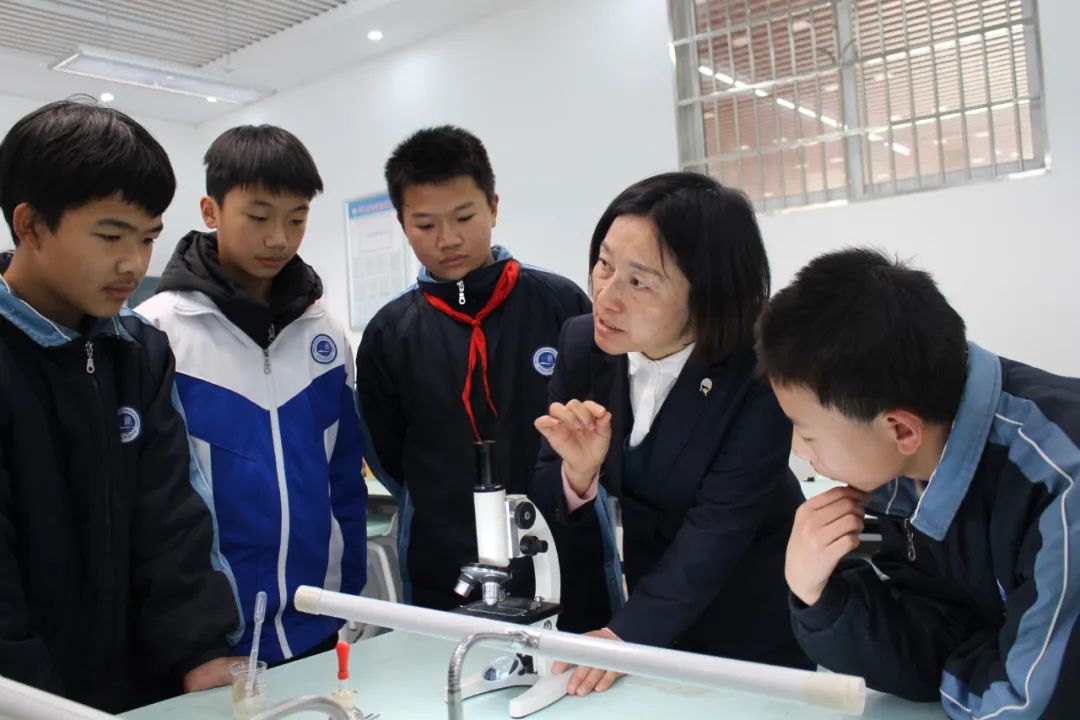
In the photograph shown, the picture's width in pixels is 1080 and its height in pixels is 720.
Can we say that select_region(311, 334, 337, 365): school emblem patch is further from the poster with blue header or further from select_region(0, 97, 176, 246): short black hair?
the poster with blue header

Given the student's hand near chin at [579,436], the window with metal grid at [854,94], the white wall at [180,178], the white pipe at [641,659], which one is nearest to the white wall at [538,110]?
the window with metal grid at [854,94]

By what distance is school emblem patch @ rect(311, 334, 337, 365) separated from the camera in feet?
6.22

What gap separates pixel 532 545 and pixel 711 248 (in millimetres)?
565

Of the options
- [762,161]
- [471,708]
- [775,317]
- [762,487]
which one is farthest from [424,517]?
[762,161]

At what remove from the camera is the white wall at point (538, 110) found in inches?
200

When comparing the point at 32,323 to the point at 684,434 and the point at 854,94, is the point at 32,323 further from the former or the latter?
the point at 854,94

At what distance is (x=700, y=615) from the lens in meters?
1.56

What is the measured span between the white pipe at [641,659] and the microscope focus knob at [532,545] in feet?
1.41

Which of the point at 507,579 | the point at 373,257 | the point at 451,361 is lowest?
the point at 507,579

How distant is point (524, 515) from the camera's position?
135cm

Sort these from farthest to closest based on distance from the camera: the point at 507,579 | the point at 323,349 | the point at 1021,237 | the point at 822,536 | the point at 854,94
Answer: the point at 854,94 → the point at 1021,237 → the point at 323,349 → the point at 507,579 → the point at 822,536

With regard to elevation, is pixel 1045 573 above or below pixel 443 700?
above

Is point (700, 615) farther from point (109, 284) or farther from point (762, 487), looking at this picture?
point (109, 284)

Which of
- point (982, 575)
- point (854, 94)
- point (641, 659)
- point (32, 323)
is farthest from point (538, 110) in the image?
point (641, 659)
